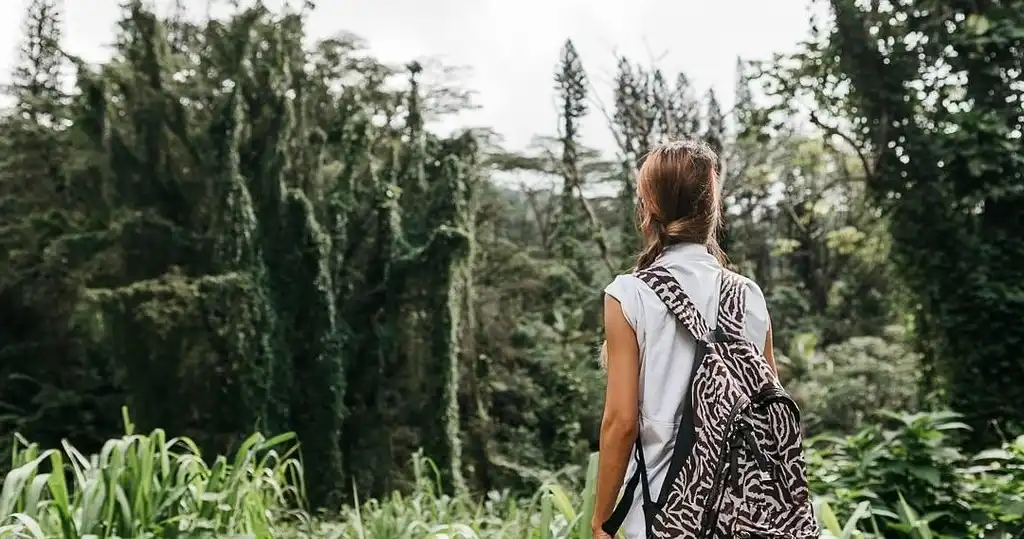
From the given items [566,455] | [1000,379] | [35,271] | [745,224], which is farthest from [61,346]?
[745,224]

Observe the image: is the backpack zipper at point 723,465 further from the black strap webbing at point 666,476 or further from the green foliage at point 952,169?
the green foliage at point 952,169

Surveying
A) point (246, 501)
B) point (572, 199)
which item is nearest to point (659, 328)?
point (246, 501)

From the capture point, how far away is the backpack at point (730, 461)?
1102mm

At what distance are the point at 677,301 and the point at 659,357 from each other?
80 millimetres

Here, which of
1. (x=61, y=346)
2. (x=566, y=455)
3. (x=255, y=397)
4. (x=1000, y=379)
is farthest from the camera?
(x=566, y=455)

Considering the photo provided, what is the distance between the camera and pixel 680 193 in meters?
1.19

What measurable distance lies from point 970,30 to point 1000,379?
80.8 inches

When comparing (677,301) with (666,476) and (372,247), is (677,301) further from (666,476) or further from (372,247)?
(372,247)

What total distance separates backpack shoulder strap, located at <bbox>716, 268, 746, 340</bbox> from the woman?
1cm

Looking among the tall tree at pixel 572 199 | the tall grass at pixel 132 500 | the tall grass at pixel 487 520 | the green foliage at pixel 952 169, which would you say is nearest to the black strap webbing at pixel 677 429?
the tall grass at pixel 487 520

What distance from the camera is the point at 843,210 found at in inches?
576

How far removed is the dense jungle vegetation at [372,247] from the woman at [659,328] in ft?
14.5

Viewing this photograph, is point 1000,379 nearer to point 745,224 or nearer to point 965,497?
point 965,497

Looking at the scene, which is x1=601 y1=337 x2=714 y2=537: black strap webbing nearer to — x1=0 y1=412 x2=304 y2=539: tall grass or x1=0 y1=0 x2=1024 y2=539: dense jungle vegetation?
x1=0 y1=412 x2=304 y2=539: tall grass
